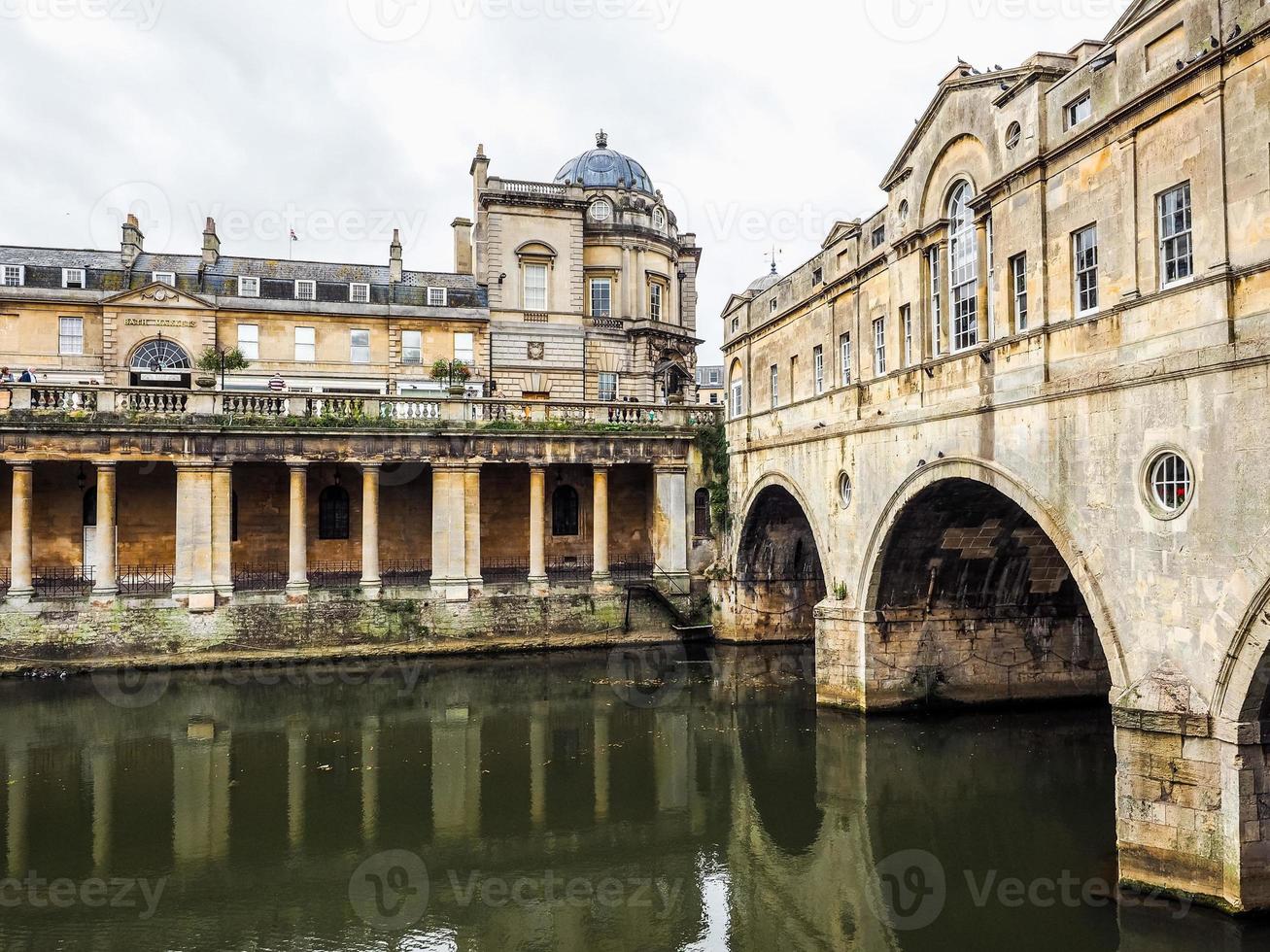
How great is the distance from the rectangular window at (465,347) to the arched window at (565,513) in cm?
656

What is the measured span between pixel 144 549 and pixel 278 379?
6.71m

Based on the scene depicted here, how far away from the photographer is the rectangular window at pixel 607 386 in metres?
36.1

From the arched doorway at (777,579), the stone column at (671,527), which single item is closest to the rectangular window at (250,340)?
the stone column at (671,527)

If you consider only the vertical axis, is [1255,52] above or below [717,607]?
above

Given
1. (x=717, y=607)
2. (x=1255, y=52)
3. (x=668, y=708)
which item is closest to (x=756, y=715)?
(x=668, y=708)

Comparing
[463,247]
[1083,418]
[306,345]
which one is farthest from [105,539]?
[1083,418]

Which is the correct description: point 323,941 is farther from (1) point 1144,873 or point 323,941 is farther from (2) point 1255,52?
(2) point 1255,52

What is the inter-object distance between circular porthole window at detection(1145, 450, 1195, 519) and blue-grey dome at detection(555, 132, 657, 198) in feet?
96.9

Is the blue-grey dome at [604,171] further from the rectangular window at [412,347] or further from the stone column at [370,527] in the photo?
the stone column at [370,527]

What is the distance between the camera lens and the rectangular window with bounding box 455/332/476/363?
113 ft

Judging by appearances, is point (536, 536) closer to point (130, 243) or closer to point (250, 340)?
point (250, 340)

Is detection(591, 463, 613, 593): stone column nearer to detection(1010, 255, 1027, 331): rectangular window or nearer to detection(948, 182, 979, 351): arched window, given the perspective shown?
detection(948, 182, 979, 351): arched window

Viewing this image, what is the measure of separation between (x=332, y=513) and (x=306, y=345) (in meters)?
7.11

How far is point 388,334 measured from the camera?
33875 mm
